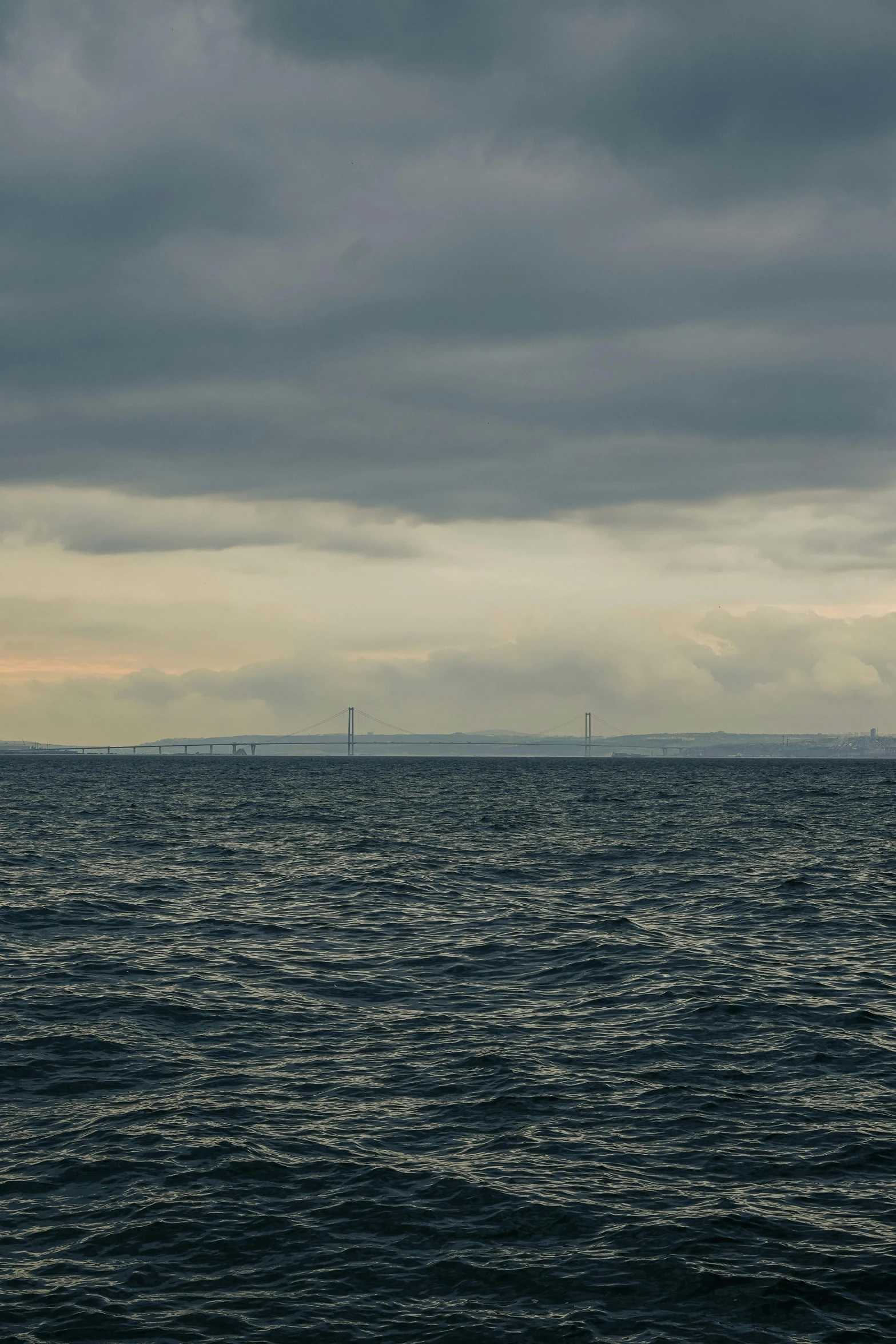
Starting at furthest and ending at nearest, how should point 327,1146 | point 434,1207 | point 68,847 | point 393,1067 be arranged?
point 68,847
point 393,1067
point 327,1146
point 434,1207

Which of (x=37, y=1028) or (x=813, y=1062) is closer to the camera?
(x=813, y=1062)

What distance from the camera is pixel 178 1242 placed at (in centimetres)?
1623

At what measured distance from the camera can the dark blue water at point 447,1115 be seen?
48.9ft

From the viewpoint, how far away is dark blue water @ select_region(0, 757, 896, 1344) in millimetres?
14914

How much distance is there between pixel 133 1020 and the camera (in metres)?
27.8

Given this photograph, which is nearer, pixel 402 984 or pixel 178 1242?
pixel 178 1242

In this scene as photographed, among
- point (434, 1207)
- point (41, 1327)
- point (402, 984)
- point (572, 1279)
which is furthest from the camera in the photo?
point (402, 984)

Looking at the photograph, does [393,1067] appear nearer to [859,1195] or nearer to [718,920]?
[859,1195]

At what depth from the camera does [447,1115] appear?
21359 mm

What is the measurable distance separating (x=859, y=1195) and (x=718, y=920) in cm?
2457

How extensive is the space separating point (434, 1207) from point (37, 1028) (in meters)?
13.7

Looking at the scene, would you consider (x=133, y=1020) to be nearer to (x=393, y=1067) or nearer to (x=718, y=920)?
(x=393, y=1067)

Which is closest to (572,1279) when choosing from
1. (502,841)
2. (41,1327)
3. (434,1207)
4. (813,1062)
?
(434,1207)

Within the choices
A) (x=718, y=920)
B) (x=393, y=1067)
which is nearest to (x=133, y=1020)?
(x=393, y=1067)
